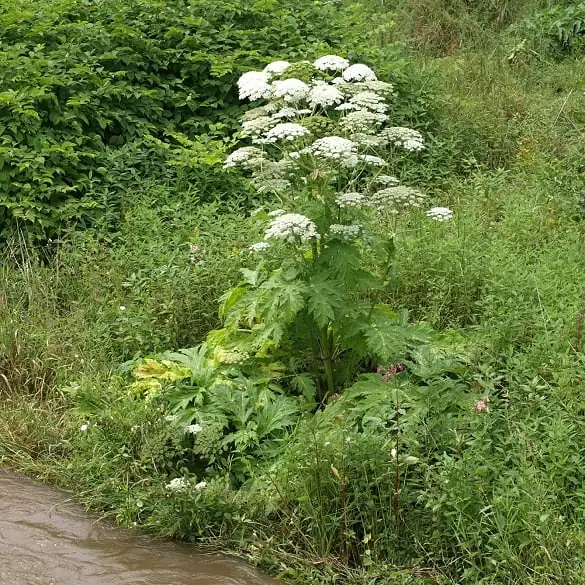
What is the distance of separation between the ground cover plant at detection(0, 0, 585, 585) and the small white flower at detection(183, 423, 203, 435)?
39 mm

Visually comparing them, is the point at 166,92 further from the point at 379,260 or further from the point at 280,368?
the point at 280,368

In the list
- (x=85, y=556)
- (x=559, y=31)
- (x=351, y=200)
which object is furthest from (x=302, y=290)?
(x=559, y=31)

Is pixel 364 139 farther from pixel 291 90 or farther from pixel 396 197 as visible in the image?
pixel 291 90

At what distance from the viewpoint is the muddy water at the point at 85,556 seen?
4289 millimetres

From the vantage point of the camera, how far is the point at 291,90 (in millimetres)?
4703

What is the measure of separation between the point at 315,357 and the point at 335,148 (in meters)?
1.37

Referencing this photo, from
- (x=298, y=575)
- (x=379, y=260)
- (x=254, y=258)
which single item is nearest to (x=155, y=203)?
(x=254, y=258)

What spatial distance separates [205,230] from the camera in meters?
7.07

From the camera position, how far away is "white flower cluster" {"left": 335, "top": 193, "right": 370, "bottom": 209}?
4711mm

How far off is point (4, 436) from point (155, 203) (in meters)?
2.72

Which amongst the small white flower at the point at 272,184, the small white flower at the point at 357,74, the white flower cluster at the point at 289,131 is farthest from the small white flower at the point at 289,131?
the small white flower at the point at 357,74

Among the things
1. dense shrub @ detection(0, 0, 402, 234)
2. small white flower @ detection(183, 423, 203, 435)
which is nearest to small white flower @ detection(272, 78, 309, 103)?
small white flower @ detection(183, 423, 203, 435)

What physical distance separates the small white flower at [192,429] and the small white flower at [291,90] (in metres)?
1.85

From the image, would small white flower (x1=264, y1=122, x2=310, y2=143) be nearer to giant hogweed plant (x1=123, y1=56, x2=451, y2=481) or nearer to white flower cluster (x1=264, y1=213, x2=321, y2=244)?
giant hogweed plant (x1=123, y1=56, x2=451, y2=481)
